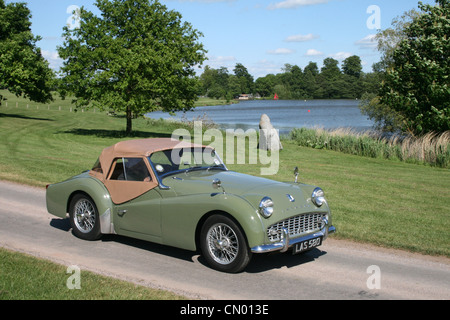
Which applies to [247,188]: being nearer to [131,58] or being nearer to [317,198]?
[317,198]

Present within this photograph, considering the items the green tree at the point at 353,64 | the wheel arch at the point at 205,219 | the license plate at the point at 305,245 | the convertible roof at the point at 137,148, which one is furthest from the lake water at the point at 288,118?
the green tree at the point at 353,64

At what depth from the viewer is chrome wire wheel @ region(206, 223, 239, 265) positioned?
260 inches

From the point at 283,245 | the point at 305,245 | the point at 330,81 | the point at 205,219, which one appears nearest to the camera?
the point at 283,245

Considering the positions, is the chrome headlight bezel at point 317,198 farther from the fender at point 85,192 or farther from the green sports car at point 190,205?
the fender at point 85,192

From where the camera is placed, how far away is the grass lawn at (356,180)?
9.20 meters

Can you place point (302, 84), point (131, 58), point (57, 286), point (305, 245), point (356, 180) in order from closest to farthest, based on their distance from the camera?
point (57, 286)
point (305, 245)
point (356, 180)
point (131, 58)
point (302, 84)

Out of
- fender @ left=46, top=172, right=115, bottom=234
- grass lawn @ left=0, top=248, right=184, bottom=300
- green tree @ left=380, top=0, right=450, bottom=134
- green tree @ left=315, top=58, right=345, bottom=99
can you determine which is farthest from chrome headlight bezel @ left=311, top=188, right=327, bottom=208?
green tree @ left=315, top=58, right=345, bottom=99

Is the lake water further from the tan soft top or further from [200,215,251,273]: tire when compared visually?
[200,215,251,273]: tire

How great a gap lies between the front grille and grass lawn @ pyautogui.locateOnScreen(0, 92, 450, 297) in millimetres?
1915

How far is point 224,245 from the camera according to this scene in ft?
21.8

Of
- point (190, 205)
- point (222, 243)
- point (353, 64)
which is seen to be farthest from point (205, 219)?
point (353, 64)

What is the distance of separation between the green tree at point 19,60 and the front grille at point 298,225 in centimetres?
3652

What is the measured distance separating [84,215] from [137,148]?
1495 mm
